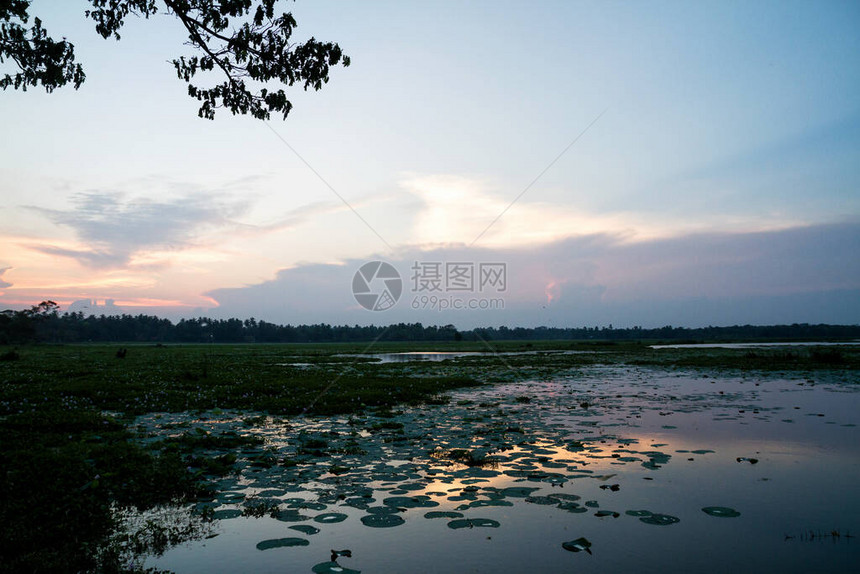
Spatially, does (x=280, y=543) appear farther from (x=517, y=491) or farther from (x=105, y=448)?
(x=105, y=448)

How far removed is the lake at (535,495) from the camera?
18.4ft

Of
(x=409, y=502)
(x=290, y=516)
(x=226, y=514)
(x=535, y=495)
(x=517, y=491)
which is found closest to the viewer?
(x=290, y=516)

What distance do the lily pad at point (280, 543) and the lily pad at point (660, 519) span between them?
15.0ft

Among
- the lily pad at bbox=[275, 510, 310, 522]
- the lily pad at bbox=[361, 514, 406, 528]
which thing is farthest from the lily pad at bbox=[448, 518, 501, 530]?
the lily pad at bbox=[275, 510, 310, 522]

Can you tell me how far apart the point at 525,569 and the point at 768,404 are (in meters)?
17.5

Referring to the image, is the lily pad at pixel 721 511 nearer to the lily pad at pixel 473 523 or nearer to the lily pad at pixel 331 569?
the lily pad at pixel 473 523

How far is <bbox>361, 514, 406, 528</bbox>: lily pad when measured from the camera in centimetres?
655

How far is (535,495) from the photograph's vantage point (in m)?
7.72

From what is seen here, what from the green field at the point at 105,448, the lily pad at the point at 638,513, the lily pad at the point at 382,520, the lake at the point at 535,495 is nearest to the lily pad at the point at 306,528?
the lake at the point at 535,495

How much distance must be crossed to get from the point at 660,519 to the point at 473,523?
2.61 metres

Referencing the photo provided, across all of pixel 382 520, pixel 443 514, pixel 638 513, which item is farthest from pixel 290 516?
pixel 638 513

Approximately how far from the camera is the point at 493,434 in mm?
12781

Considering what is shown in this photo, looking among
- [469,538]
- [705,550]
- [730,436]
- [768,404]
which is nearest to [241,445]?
[469,538]

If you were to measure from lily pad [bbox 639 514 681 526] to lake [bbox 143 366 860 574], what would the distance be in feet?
0.08
